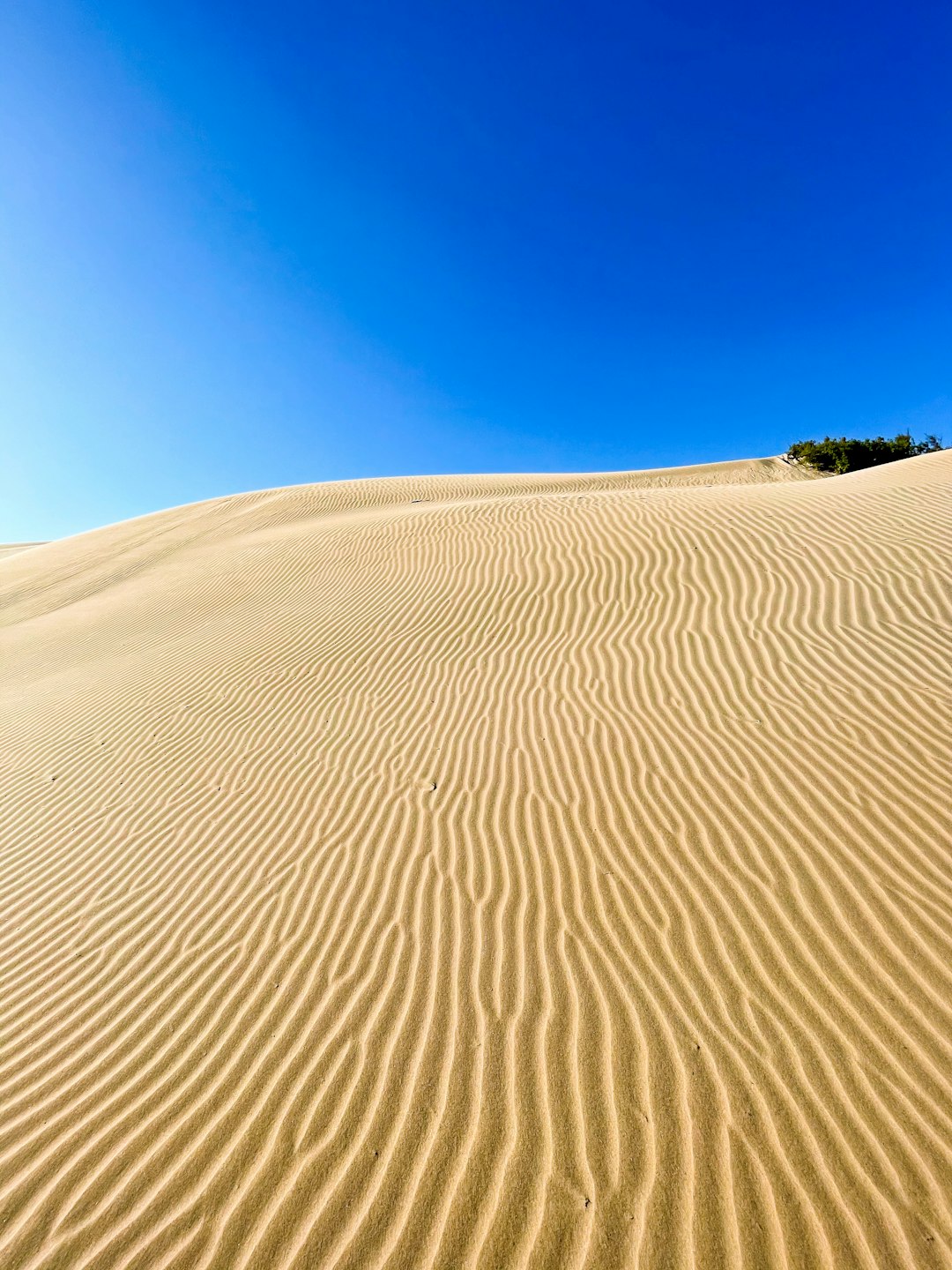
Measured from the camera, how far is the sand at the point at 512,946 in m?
2.12

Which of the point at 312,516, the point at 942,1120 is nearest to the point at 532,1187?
the point at 942,1120

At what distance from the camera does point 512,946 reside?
10.6ft

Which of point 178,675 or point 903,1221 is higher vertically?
point 178,675

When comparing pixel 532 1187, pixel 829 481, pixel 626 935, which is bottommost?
pixel 532 1187

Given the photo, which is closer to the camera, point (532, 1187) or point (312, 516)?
point (532, 1187)

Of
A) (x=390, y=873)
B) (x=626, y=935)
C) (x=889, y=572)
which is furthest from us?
(x=889, y=572)

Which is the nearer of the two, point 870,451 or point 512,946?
point 512,946

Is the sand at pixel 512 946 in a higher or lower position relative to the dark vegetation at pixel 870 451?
lower

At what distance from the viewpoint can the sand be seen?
212 cm

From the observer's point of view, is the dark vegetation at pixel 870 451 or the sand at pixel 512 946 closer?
the sand at pixel 512 946

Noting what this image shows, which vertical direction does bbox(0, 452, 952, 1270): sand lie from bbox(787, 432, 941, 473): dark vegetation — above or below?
below

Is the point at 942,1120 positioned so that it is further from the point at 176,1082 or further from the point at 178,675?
the point at 178,675

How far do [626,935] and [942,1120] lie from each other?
1384 mm

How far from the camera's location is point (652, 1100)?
2373 mm
